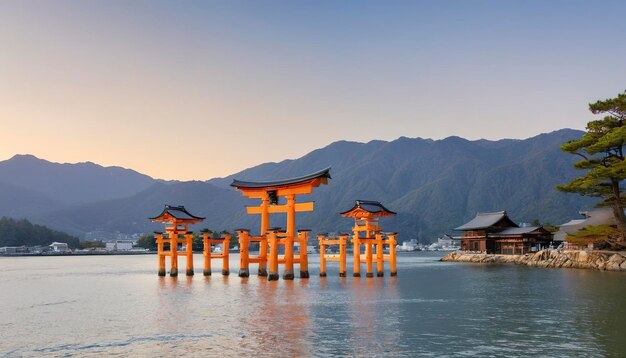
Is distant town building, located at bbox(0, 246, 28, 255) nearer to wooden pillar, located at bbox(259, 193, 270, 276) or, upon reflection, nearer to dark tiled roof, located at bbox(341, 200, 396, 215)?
wooden pillar, located at bbox(259, 193, 270, 276)

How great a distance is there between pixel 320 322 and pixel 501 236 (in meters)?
69.8

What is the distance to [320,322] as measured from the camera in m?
22.2

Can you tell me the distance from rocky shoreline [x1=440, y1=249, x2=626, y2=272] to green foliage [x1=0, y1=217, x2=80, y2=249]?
467 feet

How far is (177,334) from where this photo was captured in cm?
1984

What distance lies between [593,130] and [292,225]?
110 feet

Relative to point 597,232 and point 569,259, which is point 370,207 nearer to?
point 597,232

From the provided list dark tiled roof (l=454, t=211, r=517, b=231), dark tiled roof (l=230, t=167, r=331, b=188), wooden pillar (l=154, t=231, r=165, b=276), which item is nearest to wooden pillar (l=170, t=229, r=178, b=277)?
wooden pillar (l=154, t=231, r=165, b=276)

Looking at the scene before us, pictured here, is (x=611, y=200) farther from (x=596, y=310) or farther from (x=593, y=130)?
(x=596, y=310)

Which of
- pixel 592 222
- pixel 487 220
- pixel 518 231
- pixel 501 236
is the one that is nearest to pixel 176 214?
pixel 592 222

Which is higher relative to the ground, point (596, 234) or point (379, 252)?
point (596, 234)

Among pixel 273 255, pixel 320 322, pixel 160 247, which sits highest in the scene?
pixel 160 247

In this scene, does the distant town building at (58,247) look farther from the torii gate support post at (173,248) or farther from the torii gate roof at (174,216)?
the torii gate roof at (174,216)

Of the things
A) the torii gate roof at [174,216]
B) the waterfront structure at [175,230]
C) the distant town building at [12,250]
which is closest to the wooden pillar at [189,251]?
the waterfront structure at [175,230]

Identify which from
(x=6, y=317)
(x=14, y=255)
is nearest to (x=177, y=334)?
(x=6, y=317)
